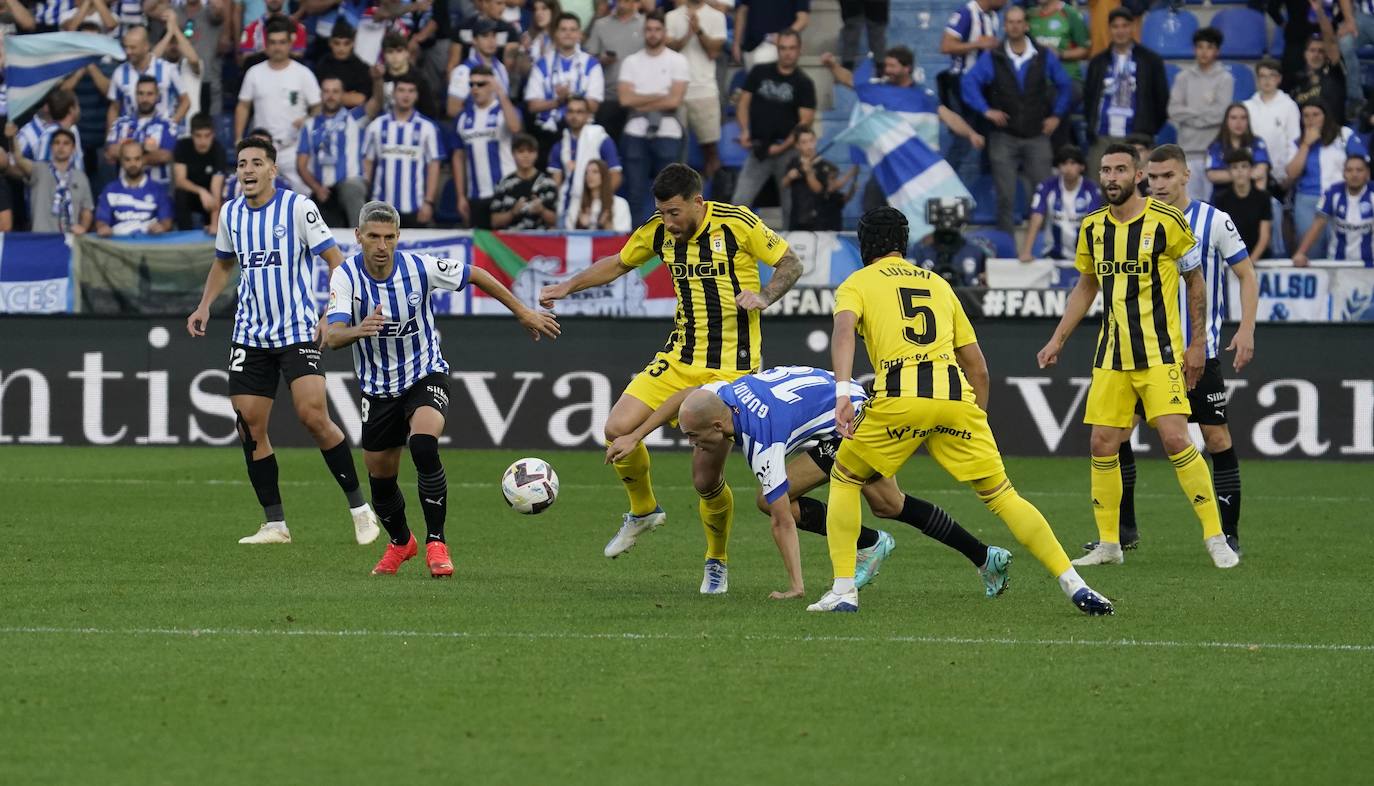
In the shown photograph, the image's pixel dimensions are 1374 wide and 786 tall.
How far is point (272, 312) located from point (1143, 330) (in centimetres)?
489

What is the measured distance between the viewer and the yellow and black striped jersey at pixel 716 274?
1033 cm

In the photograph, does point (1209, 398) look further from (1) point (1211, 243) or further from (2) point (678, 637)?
(2) point (678, 637)

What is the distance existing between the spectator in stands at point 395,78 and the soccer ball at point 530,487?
10187 millimetres

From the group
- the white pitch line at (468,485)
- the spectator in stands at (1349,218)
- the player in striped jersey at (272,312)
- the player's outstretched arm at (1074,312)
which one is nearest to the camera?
the player's outstretched arm at (1074,312)

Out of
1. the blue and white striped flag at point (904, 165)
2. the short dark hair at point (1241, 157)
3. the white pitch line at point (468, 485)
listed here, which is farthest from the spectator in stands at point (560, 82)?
the short dark hair at point (1241, 157)

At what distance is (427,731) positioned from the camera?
6.18 meters

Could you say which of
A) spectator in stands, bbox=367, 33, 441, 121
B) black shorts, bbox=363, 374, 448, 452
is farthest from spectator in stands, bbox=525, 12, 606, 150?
black shorts, bbox=363, 374, 448, 452

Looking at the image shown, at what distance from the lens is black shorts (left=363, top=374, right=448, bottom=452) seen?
10.2m

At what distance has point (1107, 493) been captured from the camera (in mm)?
10938

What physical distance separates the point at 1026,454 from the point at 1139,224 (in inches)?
280

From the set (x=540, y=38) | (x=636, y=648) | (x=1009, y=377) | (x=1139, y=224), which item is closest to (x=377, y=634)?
(x=636, y=648)

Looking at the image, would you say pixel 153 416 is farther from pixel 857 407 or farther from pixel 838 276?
pixel 857 407

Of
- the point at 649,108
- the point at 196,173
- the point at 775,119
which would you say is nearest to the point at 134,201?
the point at 196,173

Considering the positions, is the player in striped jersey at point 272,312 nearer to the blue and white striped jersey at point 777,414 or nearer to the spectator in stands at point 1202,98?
the blue and white striped jersey at point 777,414
